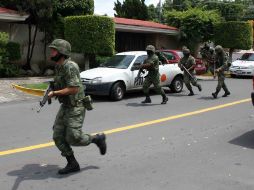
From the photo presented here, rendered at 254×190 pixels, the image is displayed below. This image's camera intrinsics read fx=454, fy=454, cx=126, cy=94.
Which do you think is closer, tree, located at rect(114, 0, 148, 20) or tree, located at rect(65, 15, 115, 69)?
tree, located at rect(65, 15, 115, 69)

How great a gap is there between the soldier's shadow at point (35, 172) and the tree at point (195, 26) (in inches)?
909

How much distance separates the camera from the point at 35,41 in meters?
22.5

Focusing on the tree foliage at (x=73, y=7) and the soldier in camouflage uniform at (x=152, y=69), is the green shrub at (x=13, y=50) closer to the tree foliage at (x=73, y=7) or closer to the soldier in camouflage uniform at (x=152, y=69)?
the tree foliage at (x=73, y=7)

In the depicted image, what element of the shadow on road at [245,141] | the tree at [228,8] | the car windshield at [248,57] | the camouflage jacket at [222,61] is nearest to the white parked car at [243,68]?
the car windshield at [248,57]

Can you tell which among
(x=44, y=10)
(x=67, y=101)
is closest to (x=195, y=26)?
(x=44, y=10)

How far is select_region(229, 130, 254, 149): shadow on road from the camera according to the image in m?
7.68

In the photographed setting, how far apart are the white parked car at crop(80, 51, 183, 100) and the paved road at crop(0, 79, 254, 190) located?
1062mm

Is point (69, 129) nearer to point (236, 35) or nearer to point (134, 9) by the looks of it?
point (236, 35)

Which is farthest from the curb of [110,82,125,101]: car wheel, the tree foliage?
the tree foliage

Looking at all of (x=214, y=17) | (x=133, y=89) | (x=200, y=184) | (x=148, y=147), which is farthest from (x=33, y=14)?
(x=200, y=184)

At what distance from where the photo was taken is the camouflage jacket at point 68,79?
5.64 metres

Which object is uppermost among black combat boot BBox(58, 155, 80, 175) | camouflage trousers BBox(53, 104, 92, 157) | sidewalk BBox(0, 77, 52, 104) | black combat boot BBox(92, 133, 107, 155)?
camouflage trousers BBox(53, 104, 92, 157)

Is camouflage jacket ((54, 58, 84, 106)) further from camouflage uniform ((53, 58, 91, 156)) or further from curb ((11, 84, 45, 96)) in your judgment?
curb ((11, 84, 45, 96))

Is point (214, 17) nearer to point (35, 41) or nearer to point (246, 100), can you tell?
point (35, 41)
